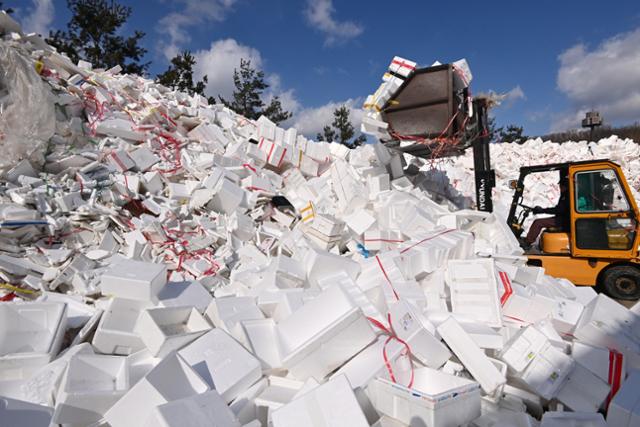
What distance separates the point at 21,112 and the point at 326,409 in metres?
6.10

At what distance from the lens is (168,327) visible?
275cm

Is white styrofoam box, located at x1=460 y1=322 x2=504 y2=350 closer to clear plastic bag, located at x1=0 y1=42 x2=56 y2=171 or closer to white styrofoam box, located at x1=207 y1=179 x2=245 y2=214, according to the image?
white styrofoam box, located at x1=207 y1=179 x2=245 y2=214

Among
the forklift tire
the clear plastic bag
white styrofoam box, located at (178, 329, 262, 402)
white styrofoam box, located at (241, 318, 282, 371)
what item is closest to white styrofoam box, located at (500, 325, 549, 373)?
white styrofoam box, located at (241, 318, 282, 371)

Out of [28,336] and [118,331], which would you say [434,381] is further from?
[28,336]

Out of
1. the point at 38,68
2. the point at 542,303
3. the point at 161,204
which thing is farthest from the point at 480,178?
the point at 38,68

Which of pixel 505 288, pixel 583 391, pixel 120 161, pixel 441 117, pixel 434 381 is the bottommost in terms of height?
pixel 583 391

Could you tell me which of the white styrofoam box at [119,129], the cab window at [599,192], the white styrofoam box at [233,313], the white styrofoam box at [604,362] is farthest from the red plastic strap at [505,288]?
the white styrofoam box at [119,129]

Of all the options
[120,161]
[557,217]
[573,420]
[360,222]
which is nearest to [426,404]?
[573,420]

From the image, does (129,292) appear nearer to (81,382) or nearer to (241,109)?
(81,382)

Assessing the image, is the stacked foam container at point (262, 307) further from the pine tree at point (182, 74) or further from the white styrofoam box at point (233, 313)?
the pine tree at point (182, 74)

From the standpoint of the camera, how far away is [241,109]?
25047 mm

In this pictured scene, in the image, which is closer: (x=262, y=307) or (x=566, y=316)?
(x=262, y=307)

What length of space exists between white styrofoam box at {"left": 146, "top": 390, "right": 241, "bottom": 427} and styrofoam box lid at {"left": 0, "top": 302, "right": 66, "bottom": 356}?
1422 mm

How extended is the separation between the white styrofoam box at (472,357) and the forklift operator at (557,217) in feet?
11.8
